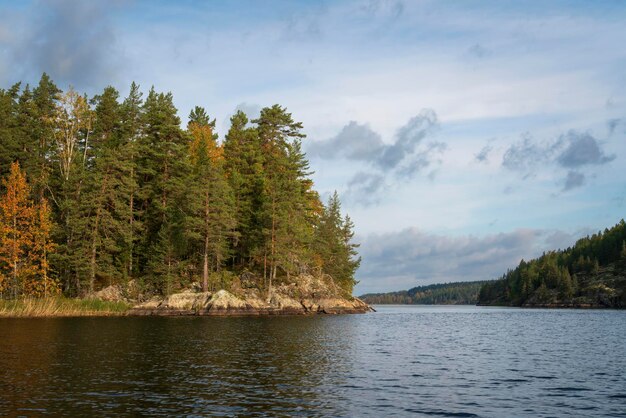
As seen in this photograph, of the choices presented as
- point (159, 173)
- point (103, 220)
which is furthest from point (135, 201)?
point (103, 220)

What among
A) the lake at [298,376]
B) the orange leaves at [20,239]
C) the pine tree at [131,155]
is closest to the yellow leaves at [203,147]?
the pine tree at [131,155]

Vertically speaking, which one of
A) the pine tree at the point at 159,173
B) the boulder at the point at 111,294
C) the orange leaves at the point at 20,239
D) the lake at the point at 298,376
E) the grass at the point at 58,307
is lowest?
the lake at the point at 298,376

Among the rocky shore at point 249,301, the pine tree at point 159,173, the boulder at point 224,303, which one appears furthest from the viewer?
the pine tree at point 159,173

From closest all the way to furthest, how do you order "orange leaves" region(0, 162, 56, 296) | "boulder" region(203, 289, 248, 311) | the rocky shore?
"orange leaves" region(0, 162, 56, 296) → the rocky shore → "boulder" region(203, 289, 248, 311)

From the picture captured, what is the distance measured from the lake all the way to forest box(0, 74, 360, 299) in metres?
28.4

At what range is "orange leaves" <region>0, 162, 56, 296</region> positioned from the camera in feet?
213

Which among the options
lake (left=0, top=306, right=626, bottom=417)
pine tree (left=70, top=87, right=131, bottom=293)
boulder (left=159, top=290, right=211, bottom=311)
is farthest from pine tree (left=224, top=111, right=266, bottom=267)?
lake (left=0, top=306, right=626, bottom=417)

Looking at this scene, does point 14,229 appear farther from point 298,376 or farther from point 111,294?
point 298,376

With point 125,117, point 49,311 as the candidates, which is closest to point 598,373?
point 49,311

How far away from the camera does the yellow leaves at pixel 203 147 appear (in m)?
82.9

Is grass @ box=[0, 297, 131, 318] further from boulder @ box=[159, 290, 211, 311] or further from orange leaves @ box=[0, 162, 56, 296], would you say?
boulder @ box=[159, 290, 211, 311]

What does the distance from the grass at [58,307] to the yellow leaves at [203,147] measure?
2629 centimetres

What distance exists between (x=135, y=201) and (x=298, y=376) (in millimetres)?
68322

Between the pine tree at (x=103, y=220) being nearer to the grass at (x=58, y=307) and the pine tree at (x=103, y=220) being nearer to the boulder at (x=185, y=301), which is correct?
the grass at (x=58, y=307)
